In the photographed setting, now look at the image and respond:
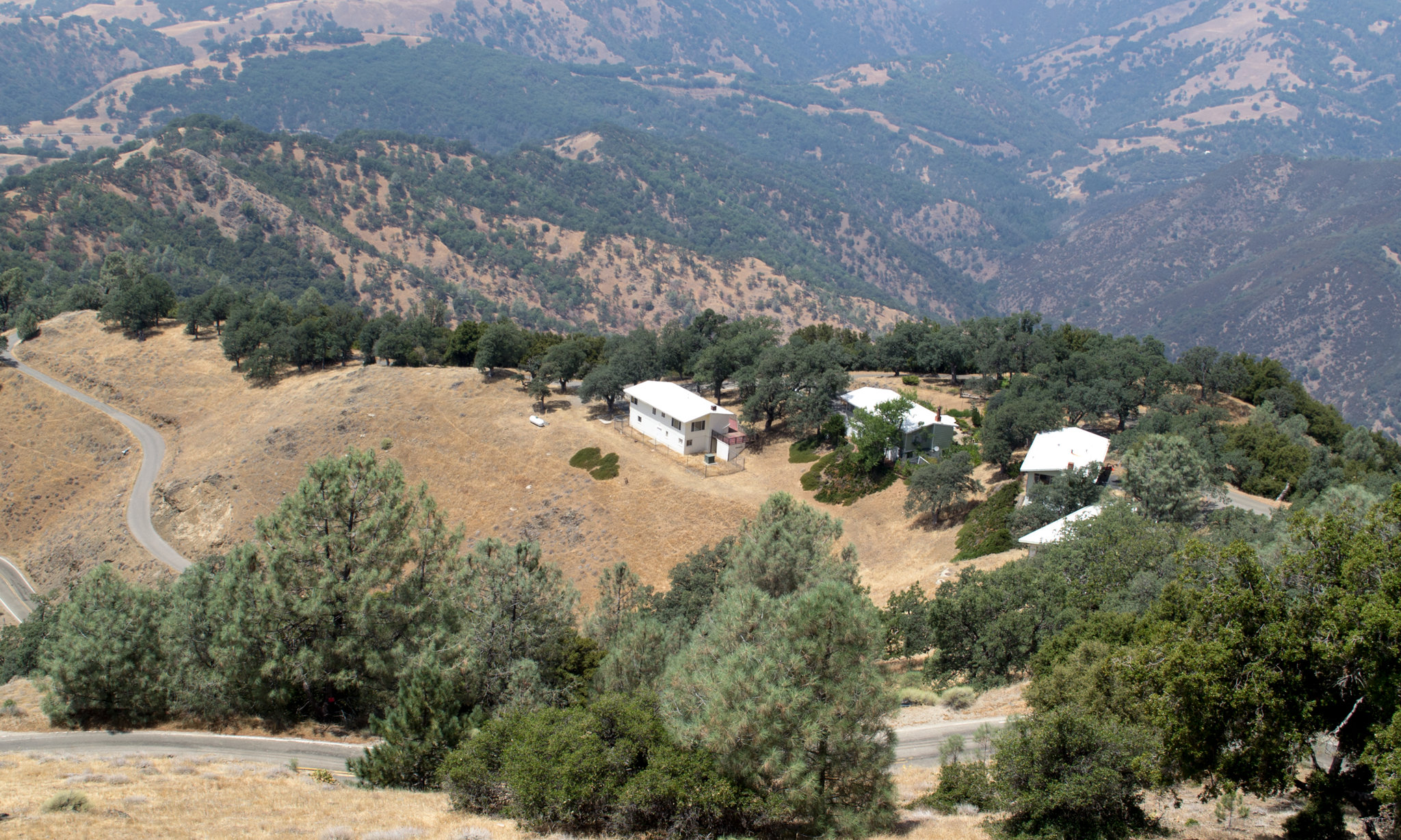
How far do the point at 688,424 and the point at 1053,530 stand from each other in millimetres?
31341

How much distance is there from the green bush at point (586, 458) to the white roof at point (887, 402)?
69.7 feet

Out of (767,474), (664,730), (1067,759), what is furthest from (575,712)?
(767,474)

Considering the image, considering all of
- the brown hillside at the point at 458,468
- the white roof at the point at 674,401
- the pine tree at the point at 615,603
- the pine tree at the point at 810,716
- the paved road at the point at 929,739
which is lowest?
the brown hillside at the point at 458,468

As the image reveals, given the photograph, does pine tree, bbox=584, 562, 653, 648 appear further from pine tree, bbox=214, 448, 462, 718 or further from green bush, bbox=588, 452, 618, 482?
green bush, bbox=588, 452, 618, 482

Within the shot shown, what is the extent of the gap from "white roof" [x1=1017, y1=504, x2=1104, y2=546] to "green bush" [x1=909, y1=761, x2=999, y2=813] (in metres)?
23.0

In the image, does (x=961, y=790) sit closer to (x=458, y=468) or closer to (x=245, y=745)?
(x=245, y=745)

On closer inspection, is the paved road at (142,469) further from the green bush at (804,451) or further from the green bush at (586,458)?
the green bush at (804,451)

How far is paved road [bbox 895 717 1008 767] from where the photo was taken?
2694 centimetres

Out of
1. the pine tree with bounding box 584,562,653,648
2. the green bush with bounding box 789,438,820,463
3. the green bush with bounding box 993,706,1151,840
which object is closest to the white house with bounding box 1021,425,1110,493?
the green bush with bounding box 789,438,820,463

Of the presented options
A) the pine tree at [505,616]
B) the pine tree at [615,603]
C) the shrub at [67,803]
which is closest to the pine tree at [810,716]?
the pine tree at [505,616]

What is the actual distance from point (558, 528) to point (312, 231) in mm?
152256

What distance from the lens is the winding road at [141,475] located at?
218 feet

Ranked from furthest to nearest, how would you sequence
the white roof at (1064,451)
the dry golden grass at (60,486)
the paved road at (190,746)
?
the dry golden grass at (60,486) → the white roof at (1064,451) → the paved road at (190,746)

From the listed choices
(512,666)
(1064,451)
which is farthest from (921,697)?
(1064,451)
